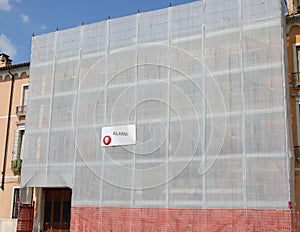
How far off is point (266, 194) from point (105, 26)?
9440 mm

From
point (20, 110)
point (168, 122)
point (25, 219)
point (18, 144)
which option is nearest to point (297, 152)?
point (168, 122)

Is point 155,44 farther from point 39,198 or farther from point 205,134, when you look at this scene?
point 39,198

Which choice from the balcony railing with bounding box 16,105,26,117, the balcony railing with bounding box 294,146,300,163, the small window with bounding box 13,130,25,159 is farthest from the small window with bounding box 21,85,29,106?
the balcony railing with bounding box 294,146,300,163

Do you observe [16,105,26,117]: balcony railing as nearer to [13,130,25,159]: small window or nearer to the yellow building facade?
the yellow building facade

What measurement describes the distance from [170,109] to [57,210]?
Answer: 7241 mm

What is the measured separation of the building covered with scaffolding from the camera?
595 inches

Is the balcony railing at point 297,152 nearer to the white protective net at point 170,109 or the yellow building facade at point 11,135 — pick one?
the white protective net at point 170,109

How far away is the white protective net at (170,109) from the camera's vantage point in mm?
15219

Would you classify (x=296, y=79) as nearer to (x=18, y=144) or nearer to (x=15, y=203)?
(x=18, y=144)

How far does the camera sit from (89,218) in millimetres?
17453

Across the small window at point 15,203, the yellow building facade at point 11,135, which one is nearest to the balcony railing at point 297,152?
the yellow building facade at point 11,135

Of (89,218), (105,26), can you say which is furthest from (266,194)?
(105,26)

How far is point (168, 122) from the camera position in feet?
54.6

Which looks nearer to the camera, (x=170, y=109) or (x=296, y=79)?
(x=296, y=79)
